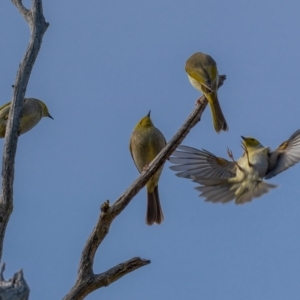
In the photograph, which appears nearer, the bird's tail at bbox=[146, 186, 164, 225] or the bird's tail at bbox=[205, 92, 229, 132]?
the bird's tail at bbox=[205, 92, 229, 132]

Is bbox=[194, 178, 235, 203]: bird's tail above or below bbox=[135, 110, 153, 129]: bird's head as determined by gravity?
below

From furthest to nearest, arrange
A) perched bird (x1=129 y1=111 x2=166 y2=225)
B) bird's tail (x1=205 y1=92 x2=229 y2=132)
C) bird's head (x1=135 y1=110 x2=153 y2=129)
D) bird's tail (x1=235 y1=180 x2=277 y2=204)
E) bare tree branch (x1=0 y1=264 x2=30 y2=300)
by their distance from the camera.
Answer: bird's head (x1=135 y1=110 x2=153 y2=129) < perched bird (x1=129 y1=111 x2=166 y2=225) < bird's tail (x1=205 y1=92 x2=229 y2=132) < bird's tail (x1=235 y1=180 x2=277 y2=204) < bare tree branch (x1=0 y1=264 x2=30 y2=300)

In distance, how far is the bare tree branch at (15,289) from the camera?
16.2 feet

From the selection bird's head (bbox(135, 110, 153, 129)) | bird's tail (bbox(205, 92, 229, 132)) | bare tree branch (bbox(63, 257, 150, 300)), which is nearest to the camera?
bare tree branch (bbox(63, 257, 150, 300))

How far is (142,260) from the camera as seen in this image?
5859mm

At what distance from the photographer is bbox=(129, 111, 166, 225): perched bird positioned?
9430 millimetres

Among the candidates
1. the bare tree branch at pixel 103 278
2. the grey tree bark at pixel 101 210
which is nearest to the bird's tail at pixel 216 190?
the grey tree bark at pixel 101 210

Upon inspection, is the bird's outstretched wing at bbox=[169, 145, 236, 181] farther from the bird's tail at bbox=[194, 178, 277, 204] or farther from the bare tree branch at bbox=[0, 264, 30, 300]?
the bare tree branch at bbox=[0, 264, 30, 300]

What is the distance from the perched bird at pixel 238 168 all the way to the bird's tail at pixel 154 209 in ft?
6.22

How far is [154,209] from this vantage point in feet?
32.2

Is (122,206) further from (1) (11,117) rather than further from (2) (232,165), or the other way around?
(2) (232,165)

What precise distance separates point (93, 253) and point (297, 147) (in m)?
2.74

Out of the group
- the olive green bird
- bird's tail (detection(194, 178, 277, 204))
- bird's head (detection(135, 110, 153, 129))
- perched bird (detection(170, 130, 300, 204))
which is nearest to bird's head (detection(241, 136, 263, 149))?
perched bird (detection(170, 130, 300, 204))

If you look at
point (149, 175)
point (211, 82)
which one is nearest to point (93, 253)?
point (149, 175)
